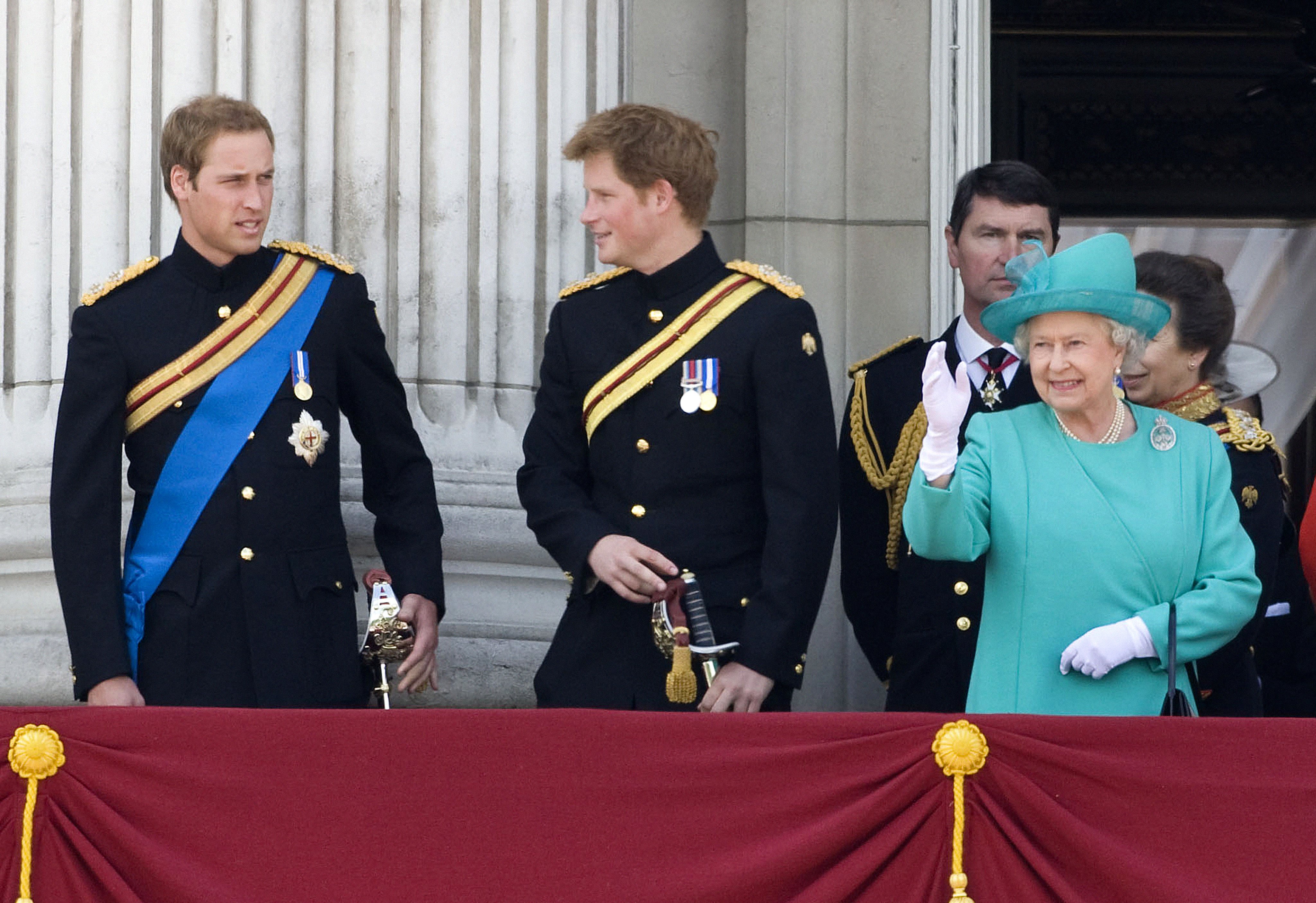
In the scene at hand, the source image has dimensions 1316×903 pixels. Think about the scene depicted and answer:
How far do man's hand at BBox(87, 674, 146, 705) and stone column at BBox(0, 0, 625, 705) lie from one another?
35.6 inches

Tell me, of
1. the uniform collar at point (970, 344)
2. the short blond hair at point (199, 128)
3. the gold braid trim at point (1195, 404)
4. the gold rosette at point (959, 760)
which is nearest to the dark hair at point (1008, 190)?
the uniform collar at point (970, 344)

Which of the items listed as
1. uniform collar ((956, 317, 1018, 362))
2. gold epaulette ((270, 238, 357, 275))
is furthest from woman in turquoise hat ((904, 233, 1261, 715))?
gold epaulette ((270, 238, 357, 275))

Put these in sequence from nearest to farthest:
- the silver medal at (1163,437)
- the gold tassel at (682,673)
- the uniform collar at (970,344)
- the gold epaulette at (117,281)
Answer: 1. the silver medal at (1163,437)
2. the gold tassel at (682,673)
3. the gold epaulette at (117,281)
4. the uniform collar at (970,344)

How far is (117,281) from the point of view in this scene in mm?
4227

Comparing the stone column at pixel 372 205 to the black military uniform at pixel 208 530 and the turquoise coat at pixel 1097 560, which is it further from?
the turquoise coat at pixel 1097 560

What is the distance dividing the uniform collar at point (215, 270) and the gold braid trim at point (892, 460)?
125 centimetres

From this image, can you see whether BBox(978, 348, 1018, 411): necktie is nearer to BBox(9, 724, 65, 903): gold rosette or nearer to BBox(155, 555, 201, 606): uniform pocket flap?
BBox(155, 555, 201, 606): uniform pocket flap

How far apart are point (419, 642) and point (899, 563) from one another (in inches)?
38.8

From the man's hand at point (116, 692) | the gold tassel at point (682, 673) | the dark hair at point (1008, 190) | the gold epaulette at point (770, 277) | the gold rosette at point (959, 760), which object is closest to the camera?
the gold rosette at point (959, 760)

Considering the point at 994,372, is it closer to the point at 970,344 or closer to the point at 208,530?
the point at 970,344

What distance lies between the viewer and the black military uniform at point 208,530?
159 inches

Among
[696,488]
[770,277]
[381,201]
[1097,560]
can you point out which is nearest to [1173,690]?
[1097,560]

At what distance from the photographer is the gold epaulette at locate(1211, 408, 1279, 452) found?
4188mm

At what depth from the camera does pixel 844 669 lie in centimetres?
556
